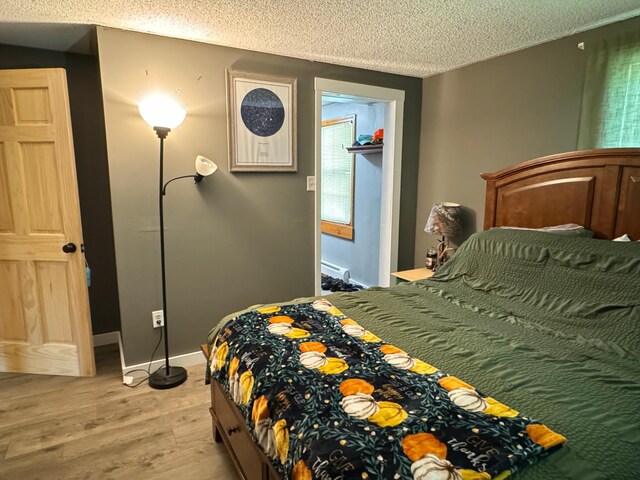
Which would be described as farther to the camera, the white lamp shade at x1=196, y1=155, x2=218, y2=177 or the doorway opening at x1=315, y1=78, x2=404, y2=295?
the doorway opening at x1=315, y1=78, x2=404, y2=295

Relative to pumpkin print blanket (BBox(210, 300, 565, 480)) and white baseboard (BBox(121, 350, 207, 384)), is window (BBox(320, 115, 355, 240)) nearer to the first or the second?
white baseboard (BBox(121, 350, 207, 384))

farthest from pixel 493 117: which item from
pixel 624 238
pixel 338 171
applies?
pixel 338 171

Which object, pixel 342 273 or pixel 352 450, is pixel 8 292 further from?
pixel 342 273

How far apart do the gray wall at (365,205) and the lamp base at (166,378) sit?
240 cm

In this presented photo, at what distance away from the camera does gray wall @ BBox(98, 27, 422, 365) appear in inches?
97.3

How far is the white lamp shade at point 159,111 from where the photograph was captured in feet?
7.45

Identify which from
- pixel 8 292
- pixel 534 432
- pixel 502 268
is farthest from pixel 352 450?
pixel 8 292

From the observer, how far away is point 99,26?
91.1 inches

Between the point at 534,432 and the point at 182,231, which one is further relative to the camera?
the point at 182,231

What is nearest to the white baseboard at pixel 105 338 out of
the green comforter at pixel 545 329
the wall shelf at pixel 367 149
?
the green comforter at pixel 545 329

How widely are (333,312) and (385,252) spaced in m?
1.89

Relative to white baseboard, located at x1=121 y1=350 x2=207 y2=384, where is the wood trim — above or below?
above

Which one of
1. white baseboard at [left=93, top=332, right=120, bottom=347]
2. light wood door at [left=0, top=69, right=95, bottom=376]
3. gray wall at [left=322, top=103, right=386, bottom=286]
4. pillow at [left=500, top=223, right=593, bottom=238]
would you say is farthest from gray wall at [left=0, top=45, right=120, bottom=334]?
pillow at [left=500, top=223, right=593, bottom=238]

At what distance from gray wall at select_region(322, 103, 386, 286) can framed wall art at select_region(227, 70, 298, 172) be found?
5.08 feet
